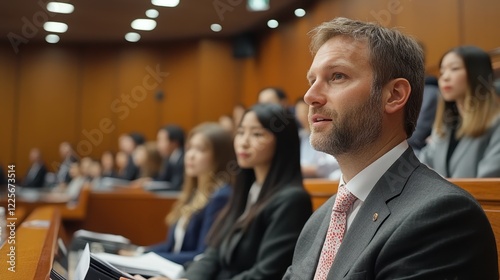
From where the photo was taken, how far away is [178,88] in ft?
24.7

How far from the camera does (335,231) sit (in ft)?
3.11

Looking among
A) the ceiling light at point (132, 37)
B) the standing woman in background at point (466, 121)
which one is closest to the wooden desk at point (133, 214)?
the standing woman in background at point (466, 121)

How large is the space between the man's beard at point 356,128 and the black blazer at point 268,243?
544 millimetres

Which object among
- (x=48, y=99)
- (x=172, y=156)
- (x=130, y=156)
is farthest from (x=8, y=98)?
(x=172, y=156)

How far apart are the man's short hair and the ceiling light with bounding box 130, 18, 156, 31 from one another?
5888 millimetres

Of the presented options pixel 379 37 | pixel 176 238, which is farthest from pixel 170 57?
pixel 379 37

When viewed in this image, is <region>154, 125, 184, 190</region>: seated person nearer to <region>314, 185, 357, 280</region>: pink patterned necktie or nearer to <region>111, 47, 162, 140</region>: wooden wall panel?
<region>314, 185, 357, 280</region>: pink patterned necktie

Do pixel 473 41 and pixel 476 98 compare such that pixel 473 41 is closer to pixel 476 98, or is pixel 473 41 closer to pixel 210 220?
pixel 476 98

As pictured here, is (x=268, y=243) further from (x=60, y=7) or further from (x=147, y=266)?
(x=60, y=7)

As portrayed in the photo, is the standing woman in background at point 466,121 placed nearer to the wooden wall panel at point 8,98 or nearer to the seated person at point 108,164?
the seated person at point 108,164

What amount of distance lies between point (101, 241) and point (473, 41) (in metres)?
2.56

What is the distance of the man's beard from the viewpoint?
93cm

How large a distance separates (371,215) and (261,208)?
668mm

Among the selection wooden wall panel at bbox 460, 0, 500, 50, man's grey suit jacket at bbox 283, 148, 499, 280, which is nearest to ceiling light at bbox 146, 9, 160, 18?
wooden wall panel at bbox 460, 0, 500, 50
